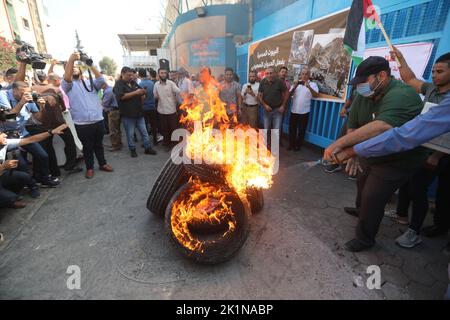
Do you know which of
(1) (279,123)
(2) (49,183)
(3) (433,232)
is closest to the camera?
(3) (433,232)

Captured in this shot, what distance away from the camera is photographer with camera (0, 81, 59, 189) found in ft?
13.7

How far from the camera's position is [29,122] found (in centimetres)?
466

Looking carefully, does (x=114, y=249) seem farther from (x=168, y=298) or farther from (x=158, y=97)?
(x=158, y=97)

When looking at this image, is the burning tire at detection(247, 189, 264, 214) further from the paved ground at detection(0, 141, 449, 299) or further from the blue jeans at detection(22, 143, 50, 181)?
the blue jeans at detection(22, 143, 50, 181)

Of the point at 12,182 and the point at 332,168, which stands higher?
the point at 12,182

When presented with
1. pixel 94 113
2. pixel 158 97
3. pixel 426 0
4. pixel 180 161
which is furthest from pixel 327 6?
pixel 94 113

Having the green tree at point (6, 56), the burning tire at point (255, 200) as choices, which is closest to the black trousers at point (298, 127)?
the burning tire at point (255, 200)

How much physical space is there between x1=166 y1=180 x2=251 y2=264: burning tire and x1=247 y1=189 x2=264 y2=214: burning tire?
699mm

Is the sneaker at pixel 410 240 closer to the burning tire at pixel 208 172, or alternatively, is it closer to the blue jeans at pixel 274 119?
the burning tire at pixel 208 172

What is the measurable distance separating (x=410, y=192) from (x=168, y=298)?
3.12 m

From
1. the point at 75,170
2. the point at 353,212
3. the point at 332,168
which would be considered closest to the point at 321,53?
the point at 332,168

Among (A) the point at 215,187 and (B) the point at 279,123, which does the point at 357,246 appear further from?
(B) the point at 279,123

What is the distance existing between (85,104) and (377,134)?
16.3 ft

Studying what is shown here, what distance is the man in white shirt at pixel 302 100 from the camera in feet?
19.6
